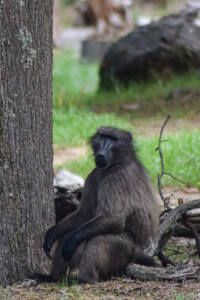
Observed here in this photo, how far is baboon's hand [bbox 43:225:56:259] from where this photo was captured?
4219mm

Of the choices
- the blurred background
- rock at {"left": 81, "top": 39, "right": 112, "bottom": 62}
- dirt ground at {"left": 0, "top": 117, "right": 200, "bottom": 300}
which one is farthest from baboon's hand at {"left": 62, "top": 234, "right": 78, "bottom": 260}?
rock at {"left": 81, "top": 39, "right": 112, "bottom": 62}

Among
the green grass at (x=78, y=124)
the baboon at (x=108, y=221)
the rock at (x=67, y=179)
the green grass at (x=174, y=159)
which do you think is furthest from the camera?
the green grass at (x=78, y=124)

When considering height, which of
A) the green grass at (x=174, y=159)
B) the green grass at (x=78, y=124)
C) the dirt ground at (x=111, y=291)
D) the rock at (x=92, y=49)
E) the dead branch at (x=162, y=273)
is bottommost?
the dirt ground at (x=111, y=291)

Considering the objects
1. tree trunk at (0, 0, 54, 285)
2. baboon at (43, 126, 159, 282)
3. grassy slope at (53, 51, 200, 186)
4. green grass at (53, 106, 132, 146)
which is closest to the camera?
tree trunk at (0, 0, 54, 285)

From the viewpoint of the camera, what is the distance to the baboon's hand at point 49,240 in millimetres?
4219

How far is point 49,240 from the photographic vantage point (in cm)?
421

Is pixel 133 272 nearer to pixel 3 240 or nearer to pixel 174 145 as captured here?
pixel 3 240

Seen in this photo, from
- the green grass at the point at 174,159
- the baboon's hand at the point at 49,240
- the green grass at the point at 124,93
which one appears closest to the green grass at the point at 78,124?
the green grass at the point at 124,93

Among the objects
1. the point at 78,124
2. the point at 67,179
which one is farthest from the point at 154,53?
the point at 67,179

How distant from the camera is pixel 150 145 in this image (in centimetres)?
748

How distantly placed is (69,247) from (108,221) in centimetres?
38

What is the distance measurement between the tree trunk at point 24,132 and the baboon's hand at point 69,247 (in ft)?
0.69

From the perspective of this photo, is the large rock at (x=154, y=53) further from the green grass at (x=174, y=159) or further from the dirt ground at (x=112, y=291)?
the dirt ground at (x=112, y=291)

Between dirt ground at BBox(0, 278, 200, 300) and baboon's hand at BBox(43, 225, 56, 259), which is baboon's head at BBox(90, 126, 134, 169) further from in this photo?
dirt ground at BBox(0, 278, 200, 300)
